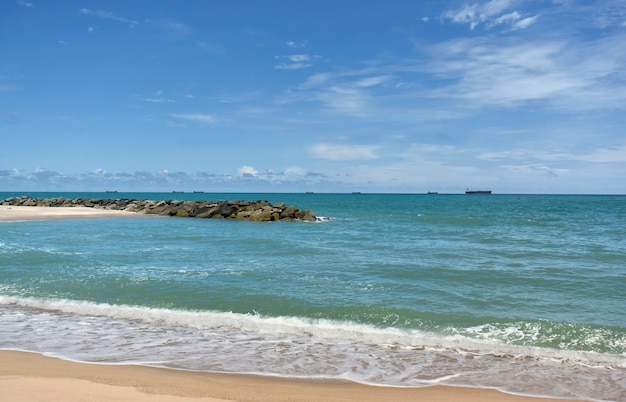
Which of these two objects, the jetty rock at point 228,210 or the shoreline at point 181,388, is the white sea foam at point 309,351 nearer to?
the shoreline at point 181,388

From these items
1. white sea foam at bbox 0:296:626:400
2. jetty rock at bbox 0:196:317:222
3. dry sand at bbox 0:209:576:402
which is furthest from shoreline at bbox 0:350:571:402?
jetty rock at bbox 0:196:317:222

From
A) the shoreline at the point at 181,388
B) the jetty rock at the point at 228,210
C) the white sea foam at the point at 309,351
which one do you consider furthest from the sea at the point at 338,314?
the jetty rock at the point at 228,210

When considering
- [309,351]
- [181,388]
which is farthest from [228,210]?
[181,388]

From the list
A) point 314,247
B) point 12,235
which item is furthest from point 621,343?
point 12,235

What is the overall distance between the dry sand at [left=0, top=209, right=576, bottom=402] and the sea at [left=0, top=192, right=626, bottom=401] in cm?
35

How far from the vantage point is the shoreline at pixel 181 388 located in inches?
213

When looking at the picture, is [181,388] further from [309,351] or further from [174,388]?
[309,351]

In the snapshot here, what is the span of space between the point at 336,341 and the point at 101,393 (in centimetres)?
412

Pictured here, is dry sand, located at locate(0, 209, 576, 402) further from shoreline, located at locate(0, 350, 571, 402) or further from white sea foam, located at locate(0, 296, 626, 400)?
white sea foam, located at locate(0, 296, 626, 400)

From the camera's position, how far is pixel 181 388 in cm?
573

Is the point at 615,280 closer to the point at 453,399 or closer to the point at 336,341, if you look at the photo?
the point at 336,341

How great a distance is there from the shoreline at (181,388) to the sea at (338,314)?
322mm

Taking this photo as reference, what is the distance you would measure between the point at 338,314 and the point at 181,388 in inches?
193

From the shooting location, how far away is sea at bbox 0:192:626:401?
6980 millimetres
